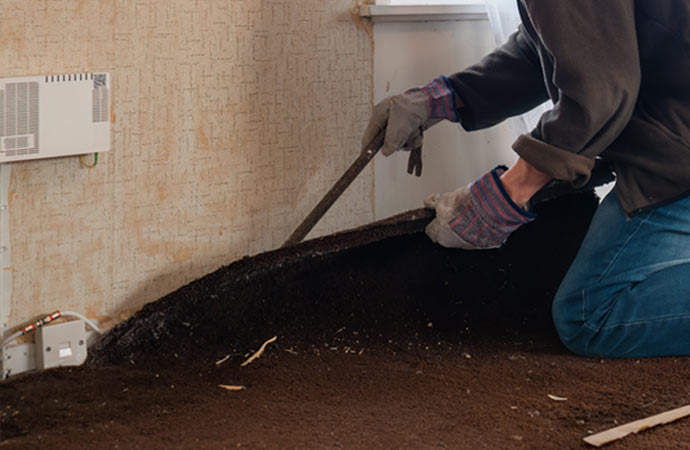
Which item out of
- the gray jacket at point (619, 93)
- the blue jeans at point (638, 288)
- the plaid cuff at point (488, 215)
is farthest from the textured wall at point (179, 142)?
the blue jeans at point (638, 288)

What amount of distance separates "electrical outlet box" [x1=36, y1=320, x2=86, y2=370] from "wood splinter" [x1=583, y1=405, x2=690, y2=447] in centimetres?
103

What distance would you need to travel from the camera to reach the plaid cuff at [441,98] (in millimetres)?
1900

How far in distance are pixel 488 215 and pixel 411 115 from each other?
336 millimetres

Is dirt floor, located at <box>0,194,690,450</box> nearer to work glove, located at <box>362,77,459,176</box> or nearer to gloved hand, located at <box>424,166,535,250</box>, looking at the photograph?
gloved hand, located at <box>424,166,535,250</box>

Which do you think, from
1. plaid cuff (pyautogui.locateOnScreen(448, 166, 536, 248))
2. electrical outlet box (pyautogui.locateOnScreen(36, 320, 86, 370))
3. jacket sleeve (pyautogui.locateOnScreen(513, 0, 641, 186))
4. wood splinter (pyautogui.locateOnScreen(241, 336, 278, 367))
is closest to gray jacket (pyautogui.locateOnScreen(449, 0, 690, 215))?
jacket sleeve (pyautogui.locateOnScreen(513, 0, 641, 186))

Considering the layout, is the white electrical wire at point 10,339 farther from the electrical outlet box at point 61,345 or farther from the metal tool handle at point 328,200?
the metal tool handle at point 328,200

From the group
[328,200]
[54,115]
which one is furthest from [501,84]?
[54,115]

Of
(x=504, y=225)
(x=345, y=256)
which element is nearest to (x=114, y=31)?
(x=345, y=256)

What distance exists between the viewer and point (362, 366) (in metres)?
1.61

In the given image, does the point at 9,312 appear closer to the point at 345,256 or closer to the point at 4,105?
the point at 4,105

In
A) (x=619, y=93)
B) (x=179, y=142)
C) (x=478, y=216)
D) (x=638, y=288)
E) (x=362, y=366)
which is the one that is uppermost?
(x=619, y=93)

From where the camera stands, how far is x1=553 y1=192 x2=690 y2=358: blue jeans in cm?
161

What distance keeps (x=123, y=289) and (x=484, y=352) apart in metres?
0.82

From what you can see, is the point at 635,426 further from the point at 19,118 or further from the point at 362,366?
the point at 19,118
